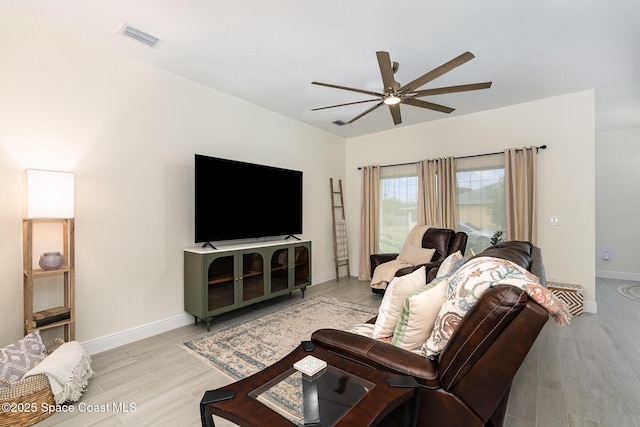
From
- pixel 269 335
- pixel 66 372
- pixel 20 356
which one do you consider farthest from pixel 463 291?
pixel 20 356

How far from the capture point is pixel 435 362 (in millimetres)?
1379

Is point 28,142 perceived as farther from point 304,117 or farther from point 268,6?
point 304,117

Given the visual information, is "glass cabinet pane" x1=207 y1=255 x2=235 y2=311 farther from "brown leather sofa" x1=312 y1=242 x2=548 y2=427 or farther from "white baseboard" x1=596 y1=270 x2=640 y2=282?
"white baseboard" x1=596 y1=270 x2=640 y2=282

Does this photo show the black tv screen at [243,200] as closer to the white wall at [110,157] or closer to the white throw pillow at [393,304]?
the white wall at [110,157]

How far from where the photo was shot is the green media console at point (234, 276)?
125 inches

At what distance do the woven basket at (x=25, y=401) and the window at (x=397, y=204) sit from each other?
4.71 meters

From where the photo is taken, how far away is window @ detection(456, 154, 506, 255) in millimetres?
4402

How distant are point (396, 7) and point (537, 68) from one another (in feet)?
6.49

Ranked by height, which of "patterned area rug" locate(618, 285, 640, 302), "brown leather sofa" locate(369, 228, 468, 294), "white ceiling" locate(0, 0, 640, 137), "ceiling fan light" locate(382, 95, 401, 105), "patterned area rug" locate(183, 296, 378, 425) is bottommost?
"patterned area rug" locate(183, 296, 378, 425)

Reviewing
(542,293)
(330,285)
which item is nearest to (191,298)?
(330,285)

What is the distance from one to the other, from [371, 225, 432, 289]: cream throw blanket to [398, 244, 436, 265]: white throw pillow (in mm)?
69

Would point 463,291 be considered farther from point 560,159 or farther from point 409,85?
point 560,159

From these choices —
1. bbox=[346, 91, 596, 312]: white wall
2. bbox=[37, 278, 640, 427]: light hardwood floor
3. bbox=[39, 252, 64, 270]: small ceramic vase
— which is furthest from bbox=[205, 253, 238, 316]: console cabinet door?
bbox=[346, 91, 596, 312]: white wall

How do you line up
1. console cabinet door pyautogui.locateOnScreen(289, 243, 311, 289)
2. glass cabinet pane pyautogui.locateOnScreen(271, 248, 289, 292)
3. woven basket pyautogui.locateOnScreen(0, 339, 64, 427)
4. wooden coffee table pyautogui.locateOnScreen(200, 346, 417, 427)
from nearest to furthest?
1. wooden coffee table pyautogui.locateOnScreen(200, 346, 417, 427)
2. woven basket pyautogui.locateOnScreen(0, 339, 64, 427)
3. glass cabinet pane pyautogui.locateOnScreen(271, 248, 289, 292)
4. console cabinet door pyautogui.locateOnScreen(289, 243, 311, 289)
